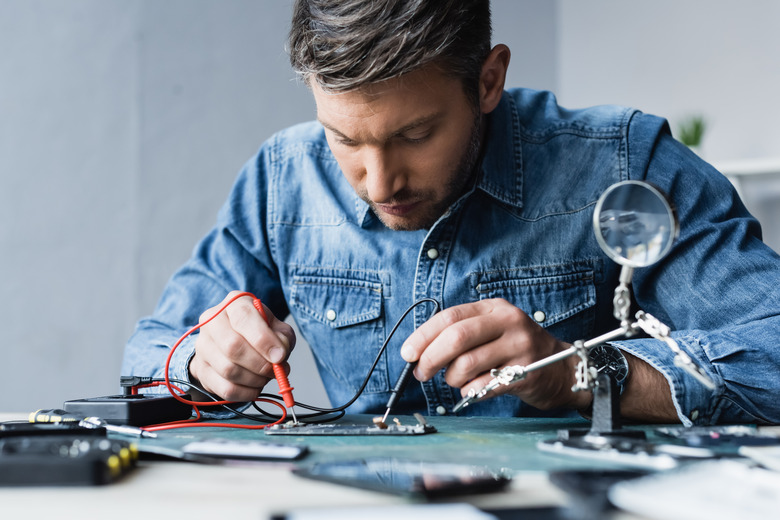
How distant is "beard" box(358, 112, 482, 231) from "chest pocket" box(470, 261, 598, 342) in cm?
16

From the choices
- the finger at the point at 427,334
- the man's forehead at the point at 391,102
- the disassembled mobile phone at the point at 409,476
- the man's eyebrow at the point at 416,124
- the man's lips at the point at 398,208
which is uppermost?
the man's forehead at the point at 391,102

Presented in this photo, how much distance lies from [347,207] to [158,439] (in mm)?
781

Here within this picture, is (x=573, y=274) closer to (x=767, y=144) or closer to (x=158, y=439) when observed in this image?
(x=158, y=439)

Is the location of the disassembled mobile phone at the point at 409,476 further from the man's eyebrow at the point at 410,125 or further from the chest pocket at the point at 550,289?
the chest pocket at the point at 550,289

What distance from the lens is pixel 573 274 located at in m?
1.43

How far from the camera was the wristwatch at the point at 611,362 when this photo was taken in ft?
3.58

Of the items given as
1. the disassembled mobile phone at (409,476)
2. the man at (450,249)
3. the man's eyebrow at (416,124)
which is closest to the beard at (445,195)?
the man at (450,249)

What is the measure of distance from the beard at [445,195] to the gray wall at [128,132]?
5.35 feet

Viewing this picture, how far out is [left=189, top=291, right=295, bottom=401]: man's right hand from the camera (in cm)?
107

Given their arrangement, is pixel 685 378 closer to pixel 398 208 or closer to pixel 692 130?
pixel 398 208

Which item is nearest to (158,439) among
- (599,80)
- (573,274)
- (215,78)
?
(573,274)

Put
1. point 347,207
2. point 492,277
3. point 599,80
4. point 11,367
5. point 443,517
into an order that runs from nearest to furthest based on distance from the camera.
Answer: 1. point 443,517
2. point 492,277
3. point 347,207
4. point 11,367
5. point 599,80

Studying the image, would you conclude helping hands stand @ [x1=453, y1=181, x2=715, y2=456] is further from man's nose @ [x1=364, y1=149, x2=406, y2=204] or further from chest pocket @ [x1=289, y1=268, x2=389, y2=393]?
chest pocket @ [x1=289, y1=268, x2=389, y2=393]

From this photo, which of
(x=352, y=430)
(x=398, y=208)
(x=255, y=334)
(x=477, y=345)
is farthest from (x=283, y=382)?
(x=398, y=208)
